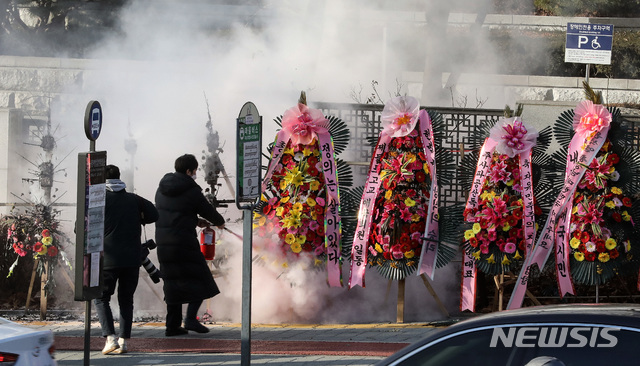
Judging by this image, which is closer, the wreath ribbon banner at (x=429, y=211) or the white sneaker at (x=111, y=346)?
the white sneaker at (x=111, y=346)

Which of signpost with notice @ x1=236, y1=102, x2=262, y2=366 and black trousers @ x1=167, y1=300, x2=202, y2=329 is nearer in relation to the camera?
signpost with notice @ x1=236, y1=102, x2=262, y2=366

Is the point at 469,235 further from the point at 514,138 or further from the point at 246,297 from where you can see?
the point at 246,297

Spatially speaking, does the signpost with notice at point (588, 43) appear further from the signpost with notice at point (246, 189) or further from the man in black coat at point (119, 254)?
the signpost with notice at point (246, 189)

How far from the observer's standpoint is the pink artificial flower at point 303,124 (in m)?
10.2

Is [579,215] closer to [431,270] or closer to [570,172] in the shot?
[570,172]

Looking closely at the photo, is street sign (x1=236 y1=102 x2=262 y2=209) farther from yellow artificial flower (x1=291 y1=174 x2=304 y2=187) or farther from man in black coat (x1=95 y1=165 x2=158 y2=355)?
yellow artificial flower (x1=291 y1=174 x2=304 y2=187)

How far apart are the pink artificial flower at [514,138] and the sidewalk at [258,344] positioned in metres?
1.86

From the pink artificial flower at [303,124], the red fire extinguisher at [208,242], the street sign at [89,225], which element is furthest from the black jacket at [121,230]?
the pink artificial flower at [303,124]

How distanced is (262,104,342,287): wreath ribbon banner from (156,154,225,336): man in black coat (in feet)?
3.51

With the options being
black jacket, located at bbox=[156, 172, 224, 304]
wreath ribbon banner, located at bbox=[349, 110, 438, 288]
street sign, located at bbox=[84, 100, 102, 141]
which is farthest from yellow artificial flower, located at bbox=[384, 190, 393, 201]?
street sign, located at bbox=[84, 100, 102, 141]

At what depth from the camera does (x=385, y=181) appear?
1015 cm

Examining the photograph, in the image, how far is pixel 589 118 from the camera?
9914 millimetres

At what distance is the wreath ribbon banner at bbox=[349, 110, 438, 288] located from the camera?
10.2 m

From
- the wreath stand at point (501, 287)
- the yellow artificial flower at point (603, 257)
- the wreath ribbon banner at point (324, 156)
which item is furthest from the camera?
the wreath stand at point (501, 287)
